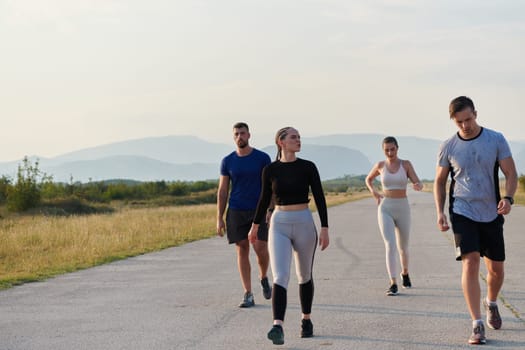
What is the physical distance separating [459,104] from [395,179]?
3.59m

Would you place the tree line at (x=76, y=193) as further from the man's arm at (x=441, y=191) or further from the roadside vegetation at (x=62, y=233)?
the man's arm at (x=441, y=191)

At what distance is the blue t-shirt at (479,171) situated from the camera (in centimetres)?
685

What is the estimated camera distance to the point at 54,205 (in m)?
44.3

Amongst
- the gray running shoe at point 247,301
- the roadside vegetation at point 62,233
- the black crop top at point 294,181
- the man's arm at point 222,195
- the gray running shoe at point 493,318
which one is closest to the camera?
the black crop top at point 294,181

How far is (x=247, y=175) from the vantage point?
915cm

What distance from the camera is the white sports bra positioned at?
10.2 m

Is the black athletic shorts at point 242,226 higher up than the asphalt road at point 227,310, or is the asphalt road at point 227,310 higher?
the black athletic shorts at point 242,226

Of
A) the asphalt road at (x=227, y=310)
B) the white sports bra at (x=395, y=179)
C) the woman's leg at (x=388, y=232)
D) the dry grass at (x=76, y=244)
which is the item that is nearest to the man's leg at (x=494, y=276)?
the asphalt road at (x=227, y=310)

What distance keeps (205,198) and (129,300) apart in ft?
205

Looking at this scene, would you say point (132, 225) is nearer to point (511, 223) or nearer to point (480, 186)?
point (511, 223)

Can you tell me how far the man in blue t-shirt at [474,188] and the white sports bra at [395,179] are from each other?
10.5 ft

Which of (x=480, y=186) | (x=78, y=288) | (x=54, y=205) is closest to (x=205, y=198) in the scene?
(x=54, y=205)

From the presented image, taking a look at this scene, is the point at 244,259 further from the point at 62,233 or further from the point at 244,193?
the point at 62,233

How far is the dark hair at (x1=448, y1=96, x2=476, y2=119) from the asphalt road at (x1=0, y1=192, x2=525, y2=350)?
1.94 m
